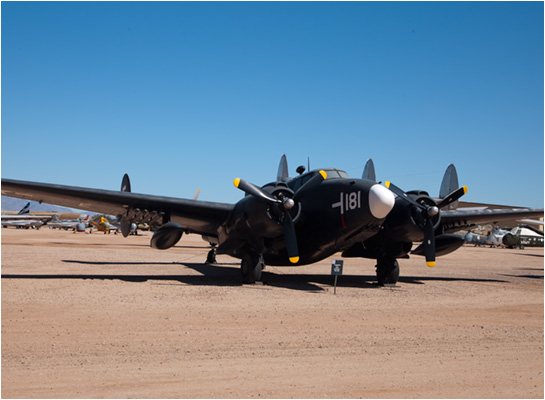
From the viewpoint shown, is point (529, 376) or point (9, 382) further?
point (529, 376)

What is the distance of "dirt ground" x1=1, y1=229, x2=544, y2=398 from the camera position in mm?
6051

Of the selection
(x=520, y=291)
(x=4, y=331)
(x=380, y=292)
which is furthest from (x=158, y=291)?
(x=520, y=291)

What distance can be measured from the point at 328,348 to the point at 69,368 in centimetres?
399

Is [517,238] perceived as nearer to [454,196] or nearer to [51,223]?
[454,196]

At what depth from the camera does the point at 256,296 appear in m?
14.2

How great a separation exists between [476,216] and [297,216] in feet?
29.4

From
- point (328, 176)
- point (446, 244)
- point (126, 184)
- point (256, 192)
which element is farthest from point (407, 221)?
point (126, 184)

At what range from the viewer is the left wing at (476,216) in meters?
20.5

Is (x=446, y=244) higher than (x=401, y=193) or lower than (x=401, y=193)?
lower

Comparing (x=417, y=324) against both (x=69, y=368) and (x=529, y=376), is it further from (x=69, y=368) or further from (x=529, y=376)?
(x=69, y=368)

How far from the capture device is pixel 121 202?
18109mm

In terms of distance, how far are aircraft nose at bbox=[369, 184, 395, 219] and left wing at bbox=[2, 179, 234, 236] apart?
5373 mm

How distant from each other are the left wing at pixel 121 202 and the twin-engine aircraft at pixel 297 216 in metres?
0.03

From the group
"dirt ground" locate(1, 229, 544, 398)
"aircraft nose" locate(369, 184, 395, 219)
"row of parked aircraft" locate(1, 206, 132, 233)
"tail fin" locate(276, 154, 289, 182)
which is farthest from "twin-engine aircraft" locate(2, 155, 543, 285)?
"row of parked aircraft" locate(1, 206, 132, 233)
